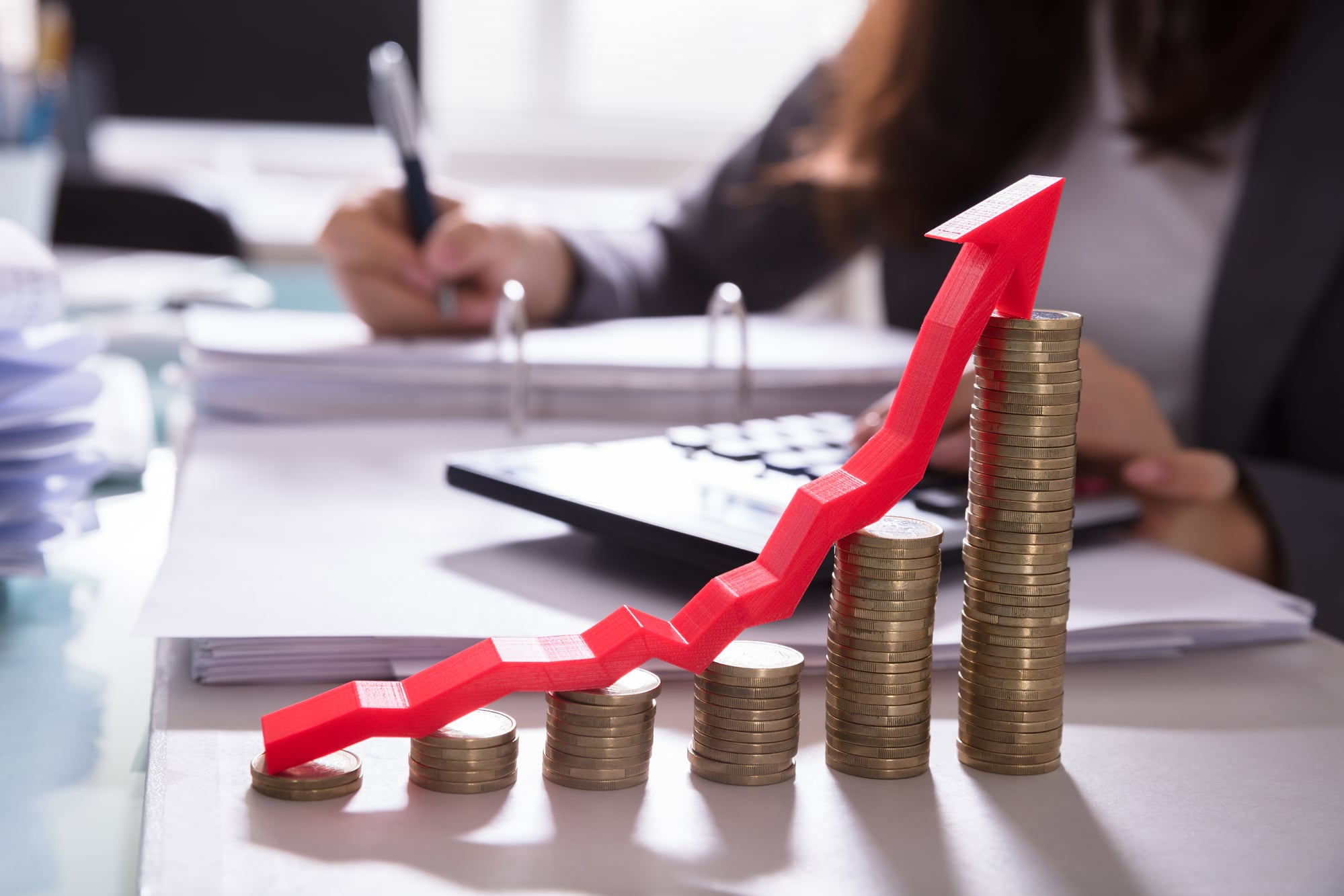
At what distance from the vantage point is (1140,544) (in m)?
0.57

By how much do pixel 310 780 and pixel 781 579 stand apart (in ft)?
0.42

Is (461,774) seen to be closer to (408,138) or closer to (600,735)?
(600,735)

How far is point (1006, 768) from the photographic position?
34 centimetres

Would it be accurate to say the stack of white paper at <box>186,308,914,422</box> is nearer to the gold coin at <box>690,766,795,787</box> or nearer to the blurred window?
the gold coin at <box>690,766,795,787</box>

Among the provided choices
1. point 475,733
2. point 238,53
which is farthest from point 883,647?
point 238,53

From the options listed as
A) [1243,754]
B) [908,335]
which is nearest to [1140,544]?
[1243,754]

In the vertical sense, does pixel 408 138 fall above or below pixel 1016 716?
above

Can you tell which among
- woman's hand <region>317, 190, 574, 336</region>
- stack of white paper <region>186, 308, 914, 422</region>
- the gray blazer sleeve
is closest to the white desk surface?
stack of white paper <region>186, 308, 914, 422</region>

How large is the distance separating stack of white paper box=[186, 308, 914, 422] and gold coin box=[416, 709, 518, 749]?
469mm

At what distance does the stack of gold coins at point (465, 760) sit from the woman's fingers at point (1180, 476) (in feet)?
1.23

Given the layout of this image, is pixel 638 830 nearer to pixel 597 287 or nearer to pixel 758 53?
pixel 597 287

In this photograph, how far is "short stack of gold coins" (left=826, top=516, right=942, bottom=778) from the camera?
33 cm

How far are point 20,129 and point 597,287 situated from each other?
1.37 meters

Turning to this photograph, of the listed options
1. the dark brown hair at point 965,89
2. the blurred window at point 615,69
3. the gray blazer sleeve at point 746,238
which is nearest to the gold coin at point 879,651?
the dark brown hair at point 965,89
